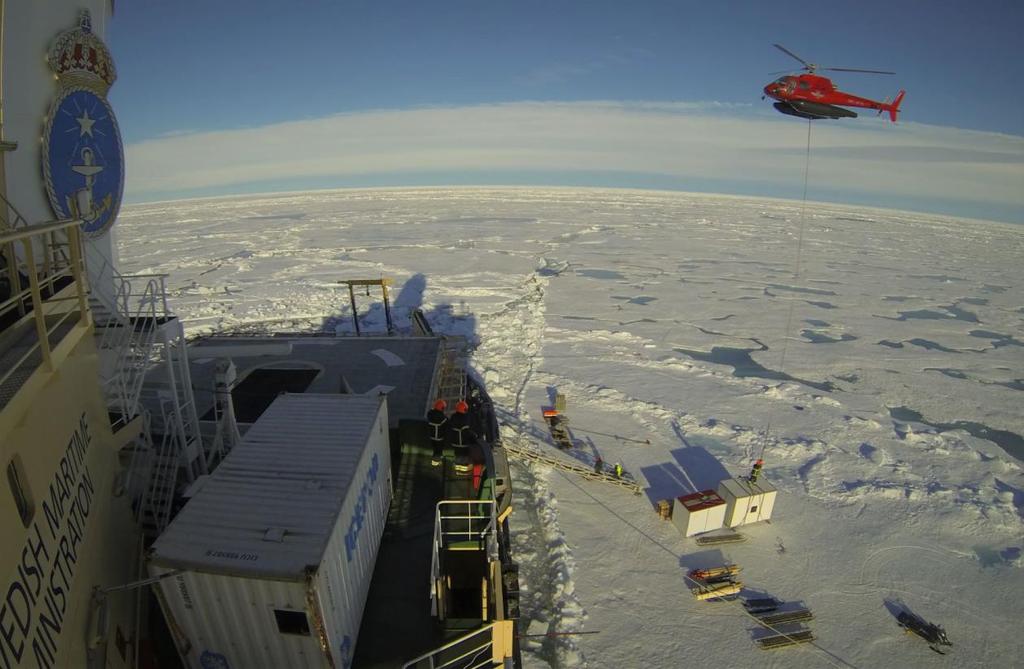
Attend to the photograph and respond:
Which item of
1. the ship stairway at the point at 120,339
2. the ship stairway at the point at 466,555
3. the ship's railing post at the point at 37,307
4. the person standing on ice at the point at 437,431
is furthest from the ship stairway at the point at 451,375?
the ship's railing post at the point at 37,307

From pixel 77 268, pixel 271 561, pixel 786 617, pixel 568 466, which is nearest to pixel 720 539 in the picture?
pixel 786 617

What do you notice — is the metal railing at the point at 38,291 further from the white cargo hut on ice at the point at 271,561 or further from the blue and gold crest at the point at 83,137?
the white cargo hut on ice at the point at 271,561

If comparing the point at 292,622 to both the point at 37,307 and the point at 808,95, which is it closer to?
the point at 37,307

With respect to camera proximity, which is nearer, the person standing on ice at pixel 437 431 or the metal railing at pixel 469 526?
the metal railing at pixel 469 526

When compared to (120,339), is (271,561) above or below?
below

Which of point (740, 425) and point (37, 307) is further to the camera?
point (740, 425)

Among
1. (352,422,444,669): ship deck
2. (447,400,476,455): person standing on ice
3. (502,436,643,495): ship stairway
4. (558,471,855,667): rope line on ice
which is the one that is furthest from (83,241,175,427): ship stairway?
(558,471,855,667): rope line on ice

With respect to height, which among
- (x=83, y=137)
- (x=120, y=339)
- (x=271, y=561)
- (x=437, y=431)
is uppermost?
(x=83, y=137)
